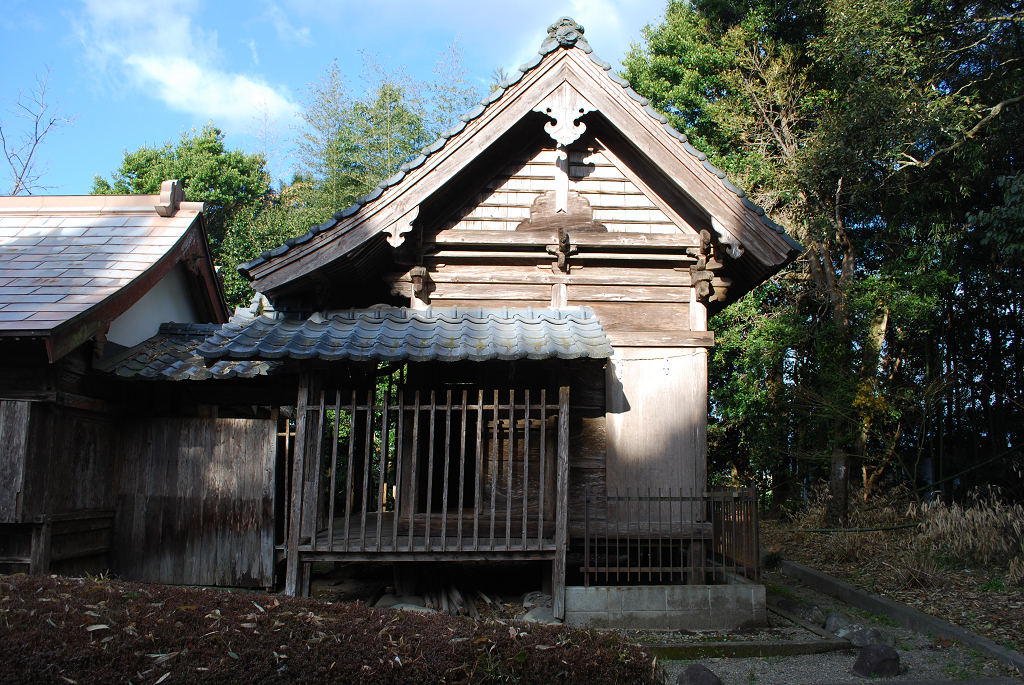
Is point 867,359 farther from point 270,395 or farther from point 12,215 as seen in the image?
point 12,215

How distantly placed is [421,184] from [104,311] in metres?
3.86

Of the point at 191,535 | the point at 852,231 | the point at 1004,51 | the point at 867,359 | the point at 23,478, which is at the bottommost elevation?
the point at 191,535

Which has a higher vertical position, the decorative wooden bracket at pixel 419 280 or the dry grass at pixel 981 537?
the decorative wooden bracket at pixel 419 280

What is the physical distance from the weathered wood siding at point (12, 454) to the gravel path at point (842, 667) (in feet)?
20.7

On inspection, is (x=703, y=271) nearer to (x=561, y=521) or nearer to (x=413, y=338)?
(x=561, y=521)

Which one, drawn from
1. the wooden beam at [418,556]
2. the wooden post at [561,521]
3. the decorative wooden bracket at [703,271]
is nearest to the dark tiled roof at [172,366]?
the wooden beam at [418,556]

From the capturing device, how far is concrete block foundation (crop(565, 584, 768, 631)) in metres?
6.54

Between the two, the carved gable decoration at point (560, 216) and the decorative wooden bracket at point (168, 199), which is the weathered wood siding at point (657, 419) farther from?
the decorative wooden bracket at point (168, 199)

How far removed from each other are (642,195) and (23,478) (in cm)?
745

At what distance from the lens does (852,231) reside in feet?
55.8

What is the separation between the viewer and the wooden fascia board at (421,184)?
7449 millimetres

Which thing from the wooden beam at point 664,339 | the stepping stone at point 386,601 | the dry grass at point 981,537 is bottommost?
the stepping stone at point 386,601

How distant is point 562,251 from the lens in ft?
26.7

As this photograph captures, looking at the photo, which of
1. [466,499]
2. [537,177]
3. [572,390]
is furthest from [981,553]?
[537,177]
